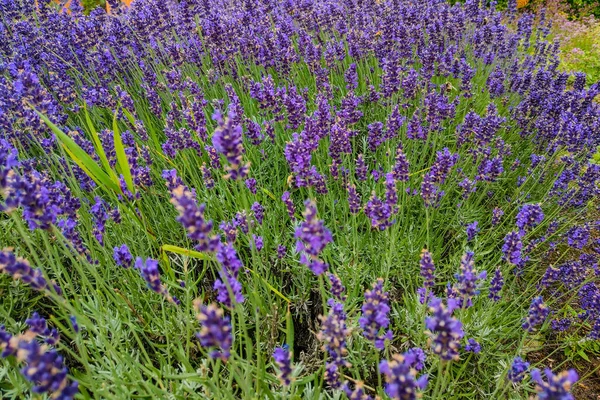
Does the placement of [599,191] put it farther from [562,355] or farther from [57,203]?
[57,203]

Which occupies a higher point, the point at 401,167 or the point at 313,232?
the point at 313,232

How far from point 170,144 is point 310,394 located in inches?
74.8

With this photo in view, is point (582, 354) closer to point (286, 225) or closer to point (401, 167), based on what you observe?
point (401, 167)

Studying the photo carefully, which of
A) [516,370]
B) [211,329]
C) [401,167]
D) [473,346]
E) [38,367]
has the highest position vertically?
[38,367]

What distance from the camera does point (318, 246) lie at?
1458 mm

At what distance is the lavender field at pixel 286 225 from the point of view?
1.58 meters

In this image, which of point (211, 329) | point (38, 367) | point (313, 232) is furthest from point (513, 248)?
point (38, 367)

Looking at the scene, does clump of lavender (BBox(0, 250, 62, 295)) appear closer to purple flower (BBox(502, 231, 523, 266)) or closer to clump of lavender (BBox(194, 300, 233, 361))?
clump of lavender (BBox(194, 300, 233, 361))

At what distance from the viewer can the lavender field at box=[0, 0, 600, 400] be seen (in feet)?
5.17

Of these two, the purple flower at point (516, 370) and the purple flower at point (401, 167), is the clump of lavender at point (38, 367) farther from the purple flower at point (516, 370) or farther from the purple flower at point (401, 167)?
the purple flower at point (401, 167)

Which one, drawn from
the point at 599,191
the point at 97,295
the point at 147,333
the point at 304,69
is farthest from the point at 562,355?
the point at 304,69

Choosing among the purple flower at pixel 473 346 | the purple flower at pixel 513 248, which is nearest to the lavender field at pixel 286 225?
the purple flower at pixel 513 248

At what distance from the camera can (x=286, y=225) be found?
3.29 metres

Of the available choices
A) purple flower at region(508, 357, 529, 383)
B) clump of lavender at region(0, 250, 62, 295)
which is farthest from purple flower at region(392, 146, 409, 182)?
clump of lavender at region(0, 250, 62, 295)
